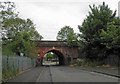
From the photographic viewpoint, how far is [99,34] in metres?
66.5

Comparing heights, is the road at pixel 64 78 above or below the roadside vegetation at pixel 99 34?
below

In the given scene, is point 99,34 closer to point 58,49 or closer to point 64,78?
point 58,49

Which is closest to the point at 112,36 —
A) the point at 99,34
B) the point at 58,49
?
the point at 99,34

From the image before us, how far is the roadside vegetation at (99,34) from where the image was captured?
60944 mm

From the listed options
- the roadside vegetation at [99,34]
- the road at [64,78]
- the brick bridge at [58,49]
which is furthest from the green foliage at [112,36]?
the brick bridge at [58,49]

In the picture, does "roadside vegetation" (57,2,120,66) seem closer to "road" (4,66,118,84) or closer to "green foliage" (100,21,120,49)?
"green foliage" (100,21,120,49)

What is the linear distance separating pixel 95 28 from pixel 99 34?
2579 mm

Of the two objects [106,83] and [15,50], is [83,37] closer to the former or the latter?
[15,50]

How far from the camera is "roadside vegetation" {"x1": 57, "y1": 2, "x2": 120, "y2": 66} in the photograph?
6094 centimetres

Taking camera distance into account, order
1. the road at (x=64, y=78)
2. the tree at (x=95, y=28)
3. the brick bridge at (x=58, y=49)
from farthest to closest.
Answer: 1. the brick bridge at (x=58, y=49)
2. the tree at (x=95, y=28)
3. the road at (x=64, y=78)

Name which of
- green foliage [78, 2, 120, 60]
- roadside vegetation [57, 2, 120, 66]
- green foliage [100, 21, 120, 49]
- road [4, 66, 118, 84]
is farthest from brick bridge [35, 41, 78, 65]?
road [4, 66, 118, 84]

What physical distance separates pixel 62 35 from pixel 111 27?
93056 millimetres

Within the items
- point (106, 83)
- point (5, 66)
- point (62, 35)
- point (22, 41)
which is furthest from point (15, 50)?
point (62, 35)

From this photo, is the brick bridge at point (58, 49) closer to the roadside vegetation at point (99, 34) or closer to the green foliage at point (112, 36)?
the roadside vegetation at point (99, 34)
